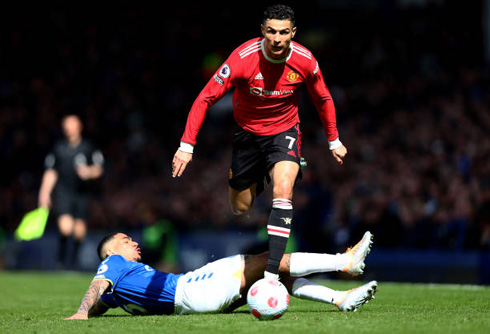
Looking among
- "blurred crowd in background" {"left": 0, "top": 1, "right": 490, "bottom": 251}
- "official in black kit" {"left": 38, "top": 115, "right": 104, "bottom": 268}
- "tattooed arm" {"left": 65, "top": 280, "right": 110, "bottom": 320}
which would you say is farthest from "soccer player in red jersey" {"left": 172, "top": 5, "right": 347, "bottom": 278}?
"official in black kit" {"left": 38, "top": 115, "right": 104, "bottom": 268}

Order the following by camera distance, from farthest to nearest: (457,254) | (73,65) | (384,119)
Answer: (73,65) → (384,119) → (457,254)

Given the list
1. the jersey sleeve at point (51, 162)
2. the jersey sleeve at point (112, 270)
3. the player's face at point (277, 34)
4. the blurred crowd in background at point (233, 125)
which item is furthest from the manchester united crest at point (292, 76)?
the jersey sleeve at point (51, 162)

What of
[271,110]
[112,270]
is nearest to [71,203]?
[271,110]

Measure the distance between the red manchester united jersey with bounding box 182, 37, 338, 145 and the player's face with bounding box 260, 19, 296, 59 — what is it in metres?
0.18

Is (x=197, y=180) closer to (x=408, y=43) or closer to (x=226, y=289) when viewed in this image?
(x=408, y=43)

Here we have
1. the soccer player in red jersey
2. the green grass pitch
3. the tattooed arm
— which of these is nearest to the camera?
the green grass pitch

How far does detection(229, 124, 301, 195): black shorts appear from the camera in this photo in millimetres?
7625

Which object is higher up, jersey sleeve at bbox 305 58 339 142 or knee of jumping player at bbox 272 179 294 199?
jersey sleeve at bbox 305 58 339 142

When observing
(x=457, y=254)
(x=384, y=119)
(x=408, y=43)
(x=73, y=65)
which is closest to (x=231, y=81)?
(x=457, y=254)

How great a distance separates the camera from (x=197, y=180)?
2011 centimetres

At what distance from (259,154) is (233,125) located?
1330 cm

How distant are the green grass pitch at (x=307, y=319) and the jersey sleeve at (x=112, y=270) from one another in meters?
0.33

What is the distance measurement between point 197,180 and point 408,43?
5944 mm

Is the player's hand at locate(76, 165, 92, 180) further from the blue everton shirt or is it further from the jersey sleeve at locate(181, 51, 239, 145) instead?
the blue everton shirt
